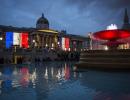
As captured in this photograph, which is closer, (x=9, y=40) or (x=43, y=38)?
(x=9, y=40)

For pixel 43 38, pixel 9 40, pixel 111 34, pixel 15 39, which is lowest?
pixel 111 34

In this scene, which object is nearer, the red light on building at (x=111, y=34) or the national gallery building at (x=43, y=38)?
the red light on building at (x=111, y=34)

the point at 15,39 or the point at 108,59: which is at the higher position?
the point at 15,39


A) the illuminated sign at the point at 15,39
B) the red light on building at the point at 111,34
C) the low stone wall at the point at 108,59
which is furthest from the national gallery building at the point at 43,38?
the low stone wall at the point at 108,59

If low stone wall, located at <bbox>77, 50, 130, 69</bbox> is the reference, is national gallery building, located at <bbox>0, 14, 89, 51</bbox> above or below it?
above

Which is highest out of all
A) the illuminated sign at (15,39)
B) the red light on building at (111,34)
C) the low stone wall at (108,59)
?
the illuminated sign at (15,39)

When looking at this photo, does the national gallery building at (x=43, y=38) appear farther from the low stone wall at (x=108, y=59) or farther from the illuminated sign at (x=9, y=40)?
the low stone wall at (x=108, y=59)

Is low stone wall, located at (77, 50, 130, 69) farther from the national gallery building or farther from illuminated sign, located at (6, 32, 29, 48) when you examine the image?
the national gallery building

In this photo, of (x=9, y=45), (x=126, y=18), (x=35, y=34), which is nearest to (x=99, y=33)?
(x=9, y=45)

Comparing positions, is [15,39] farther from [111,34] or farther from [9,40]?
[111,34]

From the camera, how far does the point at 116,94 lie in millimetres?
8227

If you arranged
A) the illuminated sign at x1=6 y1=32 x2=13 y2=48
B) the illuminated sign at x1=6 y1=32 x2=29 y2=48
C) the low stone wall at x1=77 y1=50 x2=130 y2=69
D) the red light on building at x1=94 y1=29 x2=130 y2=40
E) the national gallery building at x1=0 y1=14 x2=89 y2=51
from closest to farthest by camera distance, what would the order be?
the low stone wall at x1=77 y1=50 x2=130 y2=69, the red light on building at x1=94 y1=29 x2=130 y2=40, the illuminated sign at x1=6 y1=32 x2=13 y2=48, the illuminated sign at x1=6 y1=32 x2=29 y2=48, the national gallery building at x1=0 y1=14 x2=89 y2=51

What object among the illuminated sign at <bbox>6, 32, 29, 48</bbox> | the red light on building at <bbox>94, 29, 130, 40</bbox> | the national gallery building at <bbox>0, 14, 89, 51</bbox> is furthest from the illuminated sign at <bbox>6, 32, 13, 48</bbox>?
the red light on building at <bbox>94, 29, 130, 40</bbox>

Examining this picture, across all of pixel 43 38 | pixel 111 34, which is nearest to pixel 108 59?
pixel 111 34
